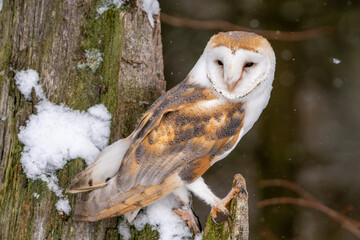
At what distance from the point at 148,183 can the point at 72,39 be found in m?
0.86

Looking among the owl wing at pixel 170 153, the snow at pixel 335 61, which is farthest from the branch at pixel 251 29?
the owl wing at pixel 170 153

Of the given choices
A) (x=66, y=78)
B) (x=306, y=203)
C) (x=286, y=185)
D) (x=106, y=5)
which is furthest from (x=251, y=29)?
(x=66, y=78)

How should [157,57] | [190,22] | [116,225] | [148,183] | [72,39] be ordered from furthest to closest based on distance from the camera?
1. [190,22]
2. [157,57]
3. [72,39]
4. [116,225]
5. [148,183]

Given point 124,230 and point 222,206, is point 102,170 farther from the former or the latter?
point 222,206

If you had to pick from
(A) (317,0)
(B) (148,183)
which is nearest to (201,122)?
(B) (148,183)

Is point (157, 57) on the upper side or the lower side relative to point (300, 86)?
upper

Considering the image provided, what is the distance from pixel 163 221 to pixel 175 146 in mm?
428

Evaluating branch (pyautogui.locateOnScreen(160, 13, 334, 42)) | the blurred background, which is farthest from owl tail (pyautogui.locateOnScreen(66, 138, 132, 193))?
branch (pyautogui.locateOnScreen(160, 13, 334, 42))

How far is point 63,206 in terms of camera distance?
7.41ft

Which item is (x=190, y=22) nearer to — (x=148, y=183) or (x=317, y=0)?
(x=317, y=0)

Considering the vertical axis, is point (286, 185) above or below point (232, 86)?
below

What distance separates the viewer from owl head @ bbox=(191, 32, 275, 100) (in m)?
2.02

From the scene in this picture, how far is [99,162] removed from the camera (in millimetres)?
2215

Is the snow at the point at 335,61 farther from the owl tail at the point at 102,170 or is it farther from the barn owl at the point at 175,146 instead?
the owl tail at the point at 102,170
